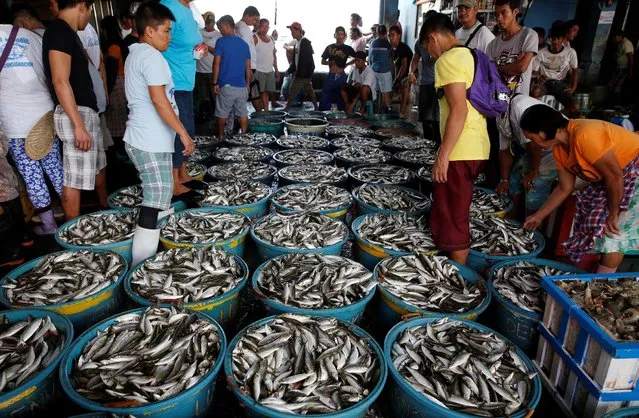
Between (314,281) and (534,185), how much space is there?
2.81 metres

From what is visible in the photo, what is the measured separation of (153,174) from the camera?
11.5 ft

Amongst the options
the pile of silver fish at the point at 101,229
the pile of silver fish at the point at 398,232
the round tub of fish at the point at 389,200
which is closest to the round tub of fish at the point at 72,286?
the pile of silver fish at the point at 101,229

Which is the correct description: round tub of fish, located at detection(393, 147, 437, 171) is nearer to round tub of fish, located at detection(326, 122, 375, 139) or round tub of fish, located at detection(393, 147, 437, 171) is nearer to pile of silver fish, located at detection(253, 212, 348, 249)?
round tub of fish, located at detection(326, 122, 375, 139)

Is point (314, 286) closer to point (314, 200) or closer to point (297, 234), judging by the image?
point (297, 234)

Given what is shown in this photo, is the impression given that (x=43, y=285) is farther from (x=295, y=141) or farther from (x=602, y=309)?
(x=295, y=141)

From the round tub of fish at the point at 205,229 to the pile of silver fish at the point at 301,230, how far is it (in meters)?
0.20

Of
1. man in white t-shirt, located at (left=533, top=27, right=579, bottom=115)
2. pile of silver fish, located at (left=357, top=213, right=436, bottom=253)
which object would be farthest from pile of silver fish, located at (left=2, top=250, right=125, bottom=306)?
man in white t-shirt, located at (left=533, top=27, right=579, bottom=115)

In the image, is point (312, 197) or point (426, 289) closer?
point (426, 289)

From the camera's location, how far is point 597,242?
130 inches

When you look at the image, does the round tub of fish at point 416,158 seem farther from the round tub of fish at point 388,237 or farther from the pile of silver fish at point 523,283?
the pile of silver fish at point 523,283

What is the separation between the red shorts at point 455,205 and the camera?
3.37 metres

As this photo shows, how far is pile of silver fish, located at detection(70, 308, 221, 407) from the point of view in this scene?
207 centimetres

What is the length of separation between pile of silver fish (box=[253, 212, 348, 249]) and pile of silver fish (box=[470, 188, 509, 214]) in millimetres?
1619

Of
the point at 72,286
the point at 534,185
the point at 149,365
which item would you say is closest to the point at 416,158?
the point at 534,185
